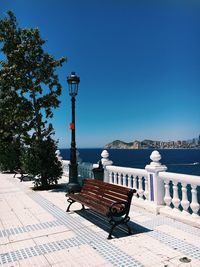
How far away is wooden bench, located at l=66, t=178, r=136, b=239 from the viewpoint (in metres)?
5.11

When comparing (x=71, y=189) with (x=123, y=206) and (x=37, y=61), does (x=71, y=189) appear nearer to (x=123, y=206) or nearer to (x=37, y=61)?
(x=123, y=206)

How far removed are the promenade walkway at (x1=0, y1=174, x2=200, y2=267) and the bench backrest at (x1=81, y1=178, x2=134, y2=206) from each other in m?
0.62

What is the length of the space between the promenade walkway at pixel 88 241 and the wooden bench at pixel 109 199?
0.43 m

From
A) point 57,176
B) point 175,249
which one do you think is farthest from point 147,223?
point 57,176

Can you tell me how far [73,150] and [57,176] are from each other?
244 centimetres

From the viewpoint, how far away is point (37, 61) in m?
11.4

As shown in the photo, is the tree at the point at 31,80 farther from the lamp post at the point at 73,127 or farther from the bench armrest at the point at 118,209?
the bench armrest at the point at 118,209

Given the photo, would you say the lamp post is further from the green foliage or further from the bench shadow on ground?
the bench shadow on ground

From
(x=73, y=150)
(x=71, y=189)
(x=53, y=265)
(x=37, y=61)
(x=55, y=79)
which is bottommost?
(x=53, y=265)

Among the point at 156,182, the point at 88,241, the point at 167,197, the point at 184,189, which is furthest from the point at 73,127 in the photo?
the point at 88,241

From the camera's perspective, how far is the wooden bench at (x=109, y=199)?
16.8 feet

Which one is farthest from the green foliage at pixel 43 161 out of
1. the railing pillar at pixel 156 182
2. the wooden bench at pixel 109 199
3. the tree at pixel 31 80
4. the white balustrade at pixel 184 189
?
the white balustrade at pixel 184 189

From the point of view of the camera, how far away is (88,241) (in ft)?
16.2

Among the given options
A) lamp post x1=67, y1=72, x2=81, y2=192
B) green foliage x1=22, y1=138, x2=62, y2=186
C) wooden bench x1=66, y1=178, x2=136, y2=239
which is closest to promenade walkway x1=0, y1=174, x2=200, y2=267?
wooden bench x1=66, y1=178, x2=136, y2=239
